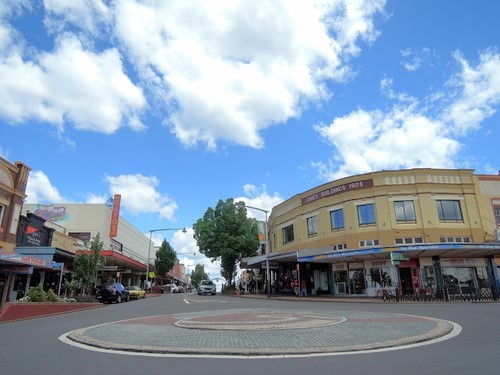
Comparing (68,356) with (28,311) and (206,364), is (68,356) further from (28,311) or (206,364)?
(28,311)

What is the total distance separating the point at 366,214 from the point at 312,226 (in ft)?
23.0

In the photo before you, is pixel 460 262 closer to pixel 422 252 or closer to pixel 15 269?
pixel 422 252

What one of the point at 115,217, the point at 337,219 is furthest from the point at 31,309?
the point at 115,217

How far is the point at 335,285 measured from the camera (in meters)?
37.7

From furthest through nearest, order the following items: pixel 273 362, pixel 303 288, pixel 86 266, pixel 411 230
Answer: pixel 303 288
pixel 411 230
pixel 86 266
pixel 273 362

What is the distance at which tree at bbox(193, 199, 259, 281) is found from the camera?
56.9m

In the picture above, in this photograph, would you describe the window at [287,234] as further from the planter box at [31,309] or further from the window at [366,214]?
the planter box at [31,309]

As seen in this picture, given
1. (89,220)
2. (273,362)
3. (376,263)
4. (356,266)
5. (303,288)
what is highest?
(89,220)

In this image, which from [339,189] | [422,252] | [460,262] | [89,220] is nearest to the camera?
[422,252]

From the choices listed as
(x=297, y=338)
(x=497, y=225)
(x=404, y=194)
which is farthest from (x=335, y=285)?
(x=297, y=338)

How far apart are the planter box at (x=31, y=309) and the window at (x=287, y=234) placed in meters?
26.0

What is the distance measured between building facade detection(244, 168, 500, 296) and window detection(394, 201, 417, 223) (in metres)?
0.06

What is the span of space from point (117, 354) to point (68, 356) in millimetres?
1045

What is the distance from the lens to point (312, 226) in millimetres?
41219
